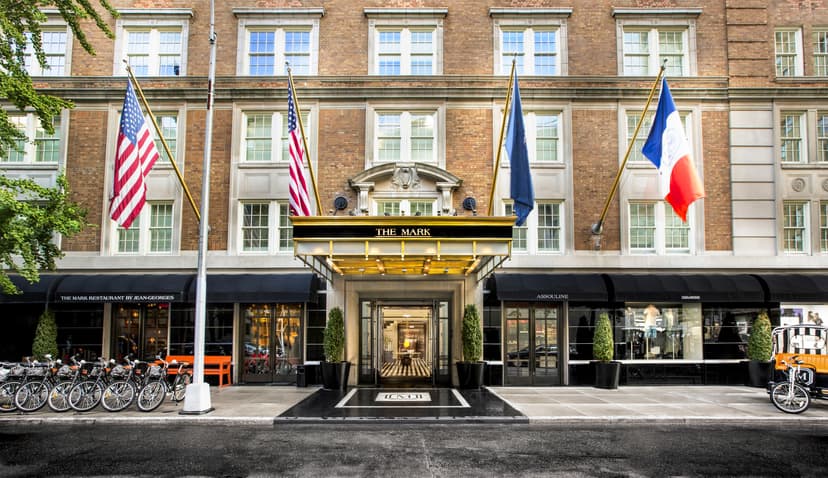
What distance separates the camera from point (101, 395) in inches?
548

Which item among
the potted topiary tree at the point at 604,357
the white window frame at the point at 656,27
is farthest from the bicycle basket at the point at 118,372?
the white window frame at the point at 656,27

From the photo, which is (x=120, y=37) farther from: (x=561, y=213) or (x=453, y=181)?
(x=561, y=213)

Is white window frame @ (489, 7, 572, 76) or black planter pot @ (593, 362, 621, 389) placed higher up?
white window frame @ (489, 7, 572, 76)

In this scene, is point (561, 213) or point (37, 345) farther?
point (561, 213)

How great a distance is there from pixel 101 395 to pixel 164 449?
476 cm

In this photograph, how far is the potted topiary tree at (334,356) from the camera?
690 inches

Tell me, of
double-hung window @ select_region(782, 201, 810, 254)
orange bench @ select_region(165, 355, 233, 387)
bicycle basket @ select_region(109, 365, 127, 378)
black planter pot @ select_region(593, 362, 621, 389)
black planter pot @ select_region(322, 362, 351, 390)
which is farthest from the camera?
double-hung window @ select_region(782, 201, 810, 254)

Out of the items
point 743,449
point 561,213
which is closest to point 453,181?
point 561,213

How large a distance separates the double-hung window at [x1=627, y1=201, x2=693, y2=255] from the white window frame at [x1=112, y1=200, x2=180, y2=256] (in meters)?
14.6

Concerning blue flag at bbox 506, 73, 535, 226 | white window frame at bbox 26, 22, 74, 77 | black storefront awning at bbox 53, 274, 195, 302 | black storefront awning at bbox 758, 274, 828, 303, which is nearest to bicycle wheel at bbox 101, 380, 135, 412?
black storefront awning at bbox 53, 274, 195, 302

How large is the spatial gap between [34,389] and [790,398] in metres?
17.4

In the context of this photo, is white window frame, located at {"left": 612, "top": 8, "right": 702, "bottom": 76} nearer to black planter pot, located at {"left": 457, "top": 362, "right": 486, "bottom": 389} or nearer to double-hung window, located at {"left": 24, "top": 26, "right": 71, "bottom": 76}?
black planter pot, located at {"left": 457, "top": 362, "right": 486, "bottom": 389}

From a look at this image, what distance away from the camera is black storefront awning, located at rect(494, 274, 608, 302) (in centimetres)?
1783

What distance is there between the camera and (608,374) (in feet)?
58.0
